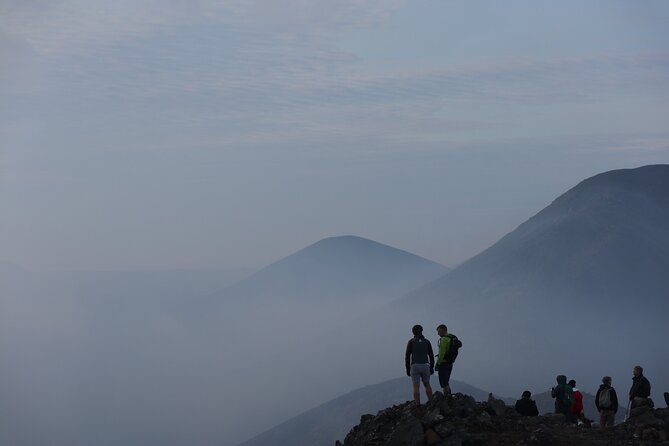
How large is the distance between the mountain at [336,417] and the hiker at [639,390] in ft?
327

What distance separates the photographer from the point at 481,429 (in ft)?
81.1

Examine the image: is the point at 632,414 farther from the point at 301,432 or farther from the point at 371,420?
the point at 301,432

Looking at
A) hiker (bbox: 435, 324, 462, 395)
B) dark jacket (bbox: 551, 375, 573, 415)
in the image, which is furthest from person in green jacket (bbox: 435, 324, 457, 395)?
dark jacket (bbox: 551, 375, 573, 415)

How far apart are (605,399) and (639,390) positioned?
41.4 inches

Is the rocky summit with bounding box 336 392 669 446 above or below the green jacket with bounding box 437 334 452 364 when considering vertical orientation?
below

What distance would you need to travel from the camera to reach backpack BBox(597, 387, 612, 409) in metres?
28.6

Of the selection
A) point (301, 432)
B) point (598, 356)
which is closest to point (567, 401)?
point (301, 432)

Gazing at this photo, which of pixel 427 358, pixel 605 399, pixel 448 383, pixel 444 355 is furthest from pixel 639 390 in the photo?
pixel 427 358

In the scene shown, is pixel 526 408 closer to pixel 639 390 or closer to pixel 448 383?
pixel 448 383

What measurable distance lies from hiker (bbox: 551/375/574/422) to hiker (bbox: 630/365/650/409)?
1938 mm

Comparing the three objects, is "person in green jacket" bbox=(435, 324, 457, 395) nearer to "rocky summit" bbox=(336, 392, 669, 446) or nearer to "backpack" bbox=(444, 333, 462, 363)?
"backpack" bbox=(444, 333, 462, 363)

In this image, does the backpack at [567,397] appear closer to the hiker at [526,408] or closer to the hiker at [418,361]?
the hiker at [526,408]

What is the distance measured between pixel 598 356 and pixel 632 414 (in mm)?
173763

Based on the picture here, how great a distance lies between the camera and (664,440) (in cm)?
2505
